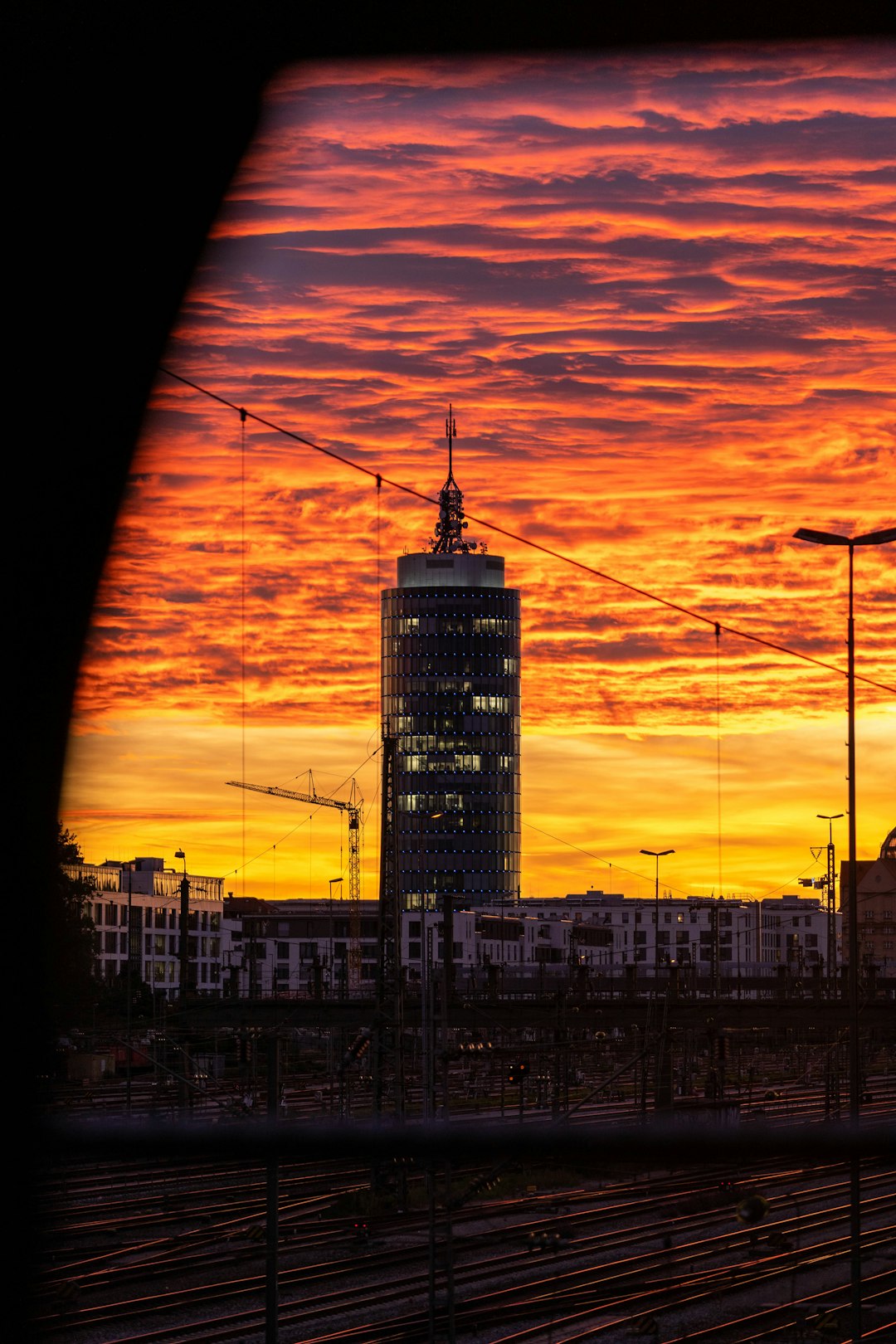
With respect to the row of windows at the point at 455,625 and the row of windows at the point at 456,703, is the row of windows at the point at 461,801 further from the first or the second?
the row of windows at the point at 455,625

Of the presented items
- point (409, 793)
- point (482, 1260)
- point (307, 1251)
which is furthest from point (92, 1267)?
point (409, 793)

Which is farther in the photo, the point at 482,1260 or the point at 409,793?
the point at 409,793

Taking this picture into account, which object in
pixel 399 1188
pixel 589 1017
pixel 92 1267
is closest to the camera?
pixel 92 1267

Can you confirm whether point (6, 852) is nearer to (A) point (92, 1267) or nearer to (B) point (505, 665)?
(A) point (92, 1267)

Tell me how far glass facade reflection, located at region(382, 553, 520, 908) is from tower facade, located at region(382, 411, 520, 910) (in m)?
0.07

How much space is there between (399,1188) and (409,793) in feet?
412

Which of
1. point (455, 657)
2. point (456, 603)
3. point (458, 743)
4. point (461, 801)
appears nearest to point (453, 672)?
point (455, 657)

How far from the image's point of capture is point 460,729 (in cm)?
14800

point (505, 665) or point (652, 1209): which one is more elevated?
point (505, 665)

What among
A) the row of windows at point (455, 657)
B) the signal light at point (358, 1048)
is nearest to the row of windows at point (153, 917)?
the signal light at point (358, 1048)

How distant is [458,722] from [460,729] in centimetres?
65

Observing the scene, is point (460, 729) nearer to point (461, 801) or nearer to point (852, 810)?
point (461, 801)

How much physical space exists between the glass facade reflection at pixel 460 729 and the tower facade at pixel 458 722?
0.23 feet

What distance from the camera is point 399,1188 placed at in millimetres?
22562
